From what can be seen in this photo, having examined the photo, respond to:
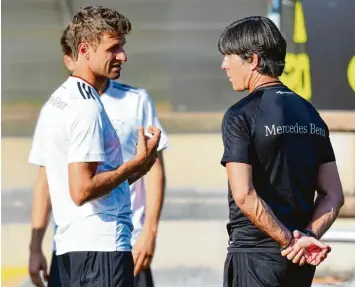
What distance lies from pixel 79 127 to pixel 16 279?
3074 mm

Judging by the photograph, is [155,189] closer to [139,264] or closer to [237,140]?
[139,264]

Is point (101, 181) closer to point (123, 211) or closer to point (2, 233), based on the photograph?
point (123, 211)

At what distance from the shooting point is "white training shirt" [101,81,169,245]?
514cm

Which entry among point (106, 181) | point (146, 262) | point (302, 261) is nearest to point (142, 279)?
point (146, 262)

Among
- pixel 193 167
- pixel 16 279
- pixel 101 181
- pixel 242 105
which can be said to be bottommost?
pixel 16 279

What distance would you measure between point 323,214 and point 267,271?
0.30 meters

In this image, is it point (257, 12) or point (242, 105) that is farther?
point (257, 12)

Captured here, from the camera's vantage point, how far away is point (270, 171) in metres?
3.92

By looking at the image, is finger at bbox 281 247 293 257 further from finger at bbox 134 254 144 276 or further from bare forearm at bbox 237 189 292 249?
finger at bbox 134 254 144 276

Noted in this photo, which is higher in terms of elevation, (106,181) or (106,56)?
(106,56)

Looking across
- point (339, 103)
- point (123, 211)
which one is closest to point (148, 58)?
point (339, 103)

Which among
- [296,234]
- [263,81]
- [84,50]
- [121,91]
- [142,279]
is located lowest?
→ [142,279]

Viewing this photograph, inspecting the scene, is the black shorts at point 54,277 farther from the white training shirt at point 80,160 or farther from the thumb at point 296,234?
the thumb at point 296,234

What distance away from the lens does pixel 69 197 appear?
163 inches
